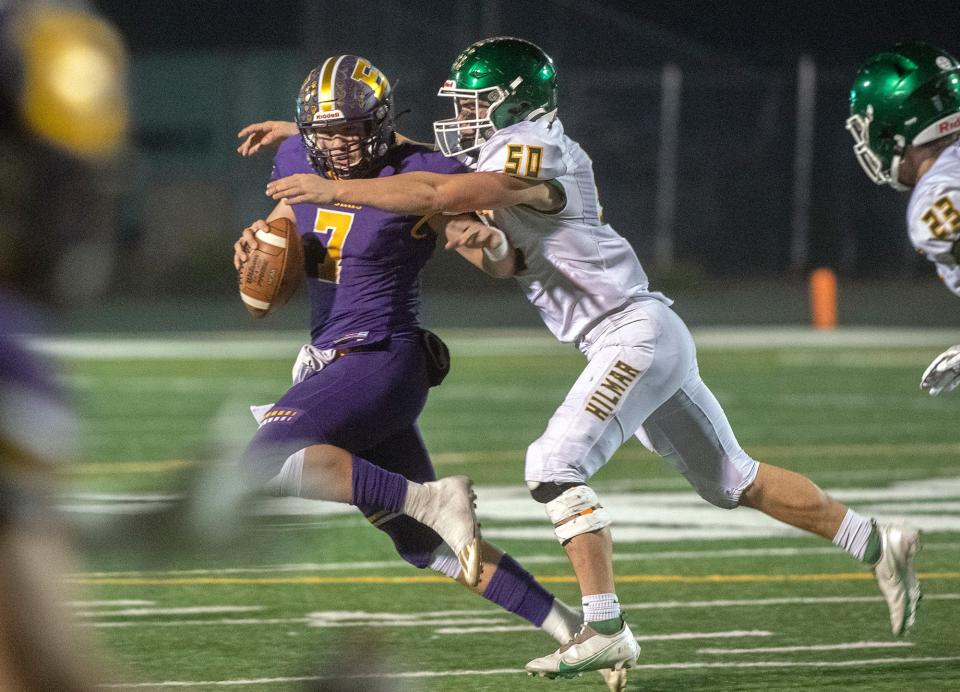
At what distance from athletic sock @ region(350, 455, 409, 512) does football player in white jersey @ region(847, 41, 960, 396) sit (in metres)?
1.58

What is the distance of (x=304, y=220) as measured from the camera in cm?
550

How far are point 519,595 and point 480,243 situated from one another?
3.29 ft

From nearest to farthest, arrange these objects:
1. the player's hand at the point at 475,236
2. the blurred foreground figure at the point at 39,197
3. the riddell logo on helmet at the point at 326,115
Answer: the blurred foreground figure at the point at 39,197 → the player's hand at the point at 475,236 → the riddell logo on helmet at the point at 326,115

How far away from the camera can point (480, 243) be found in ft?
16.9

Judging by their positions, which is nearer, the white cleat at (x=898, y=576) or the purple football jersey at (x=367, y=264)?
the purple football jersey at (x=367, y=264)

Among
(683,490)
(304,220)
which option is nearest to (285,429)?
(304,220)

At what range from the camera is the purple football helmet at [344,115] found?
5.29 meters

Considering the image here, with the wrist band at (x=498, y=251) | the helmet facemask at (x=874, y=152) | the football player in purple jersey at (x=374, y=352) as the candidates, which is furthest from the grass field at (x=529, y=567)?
the helmet facemask at (x=874, y=152)

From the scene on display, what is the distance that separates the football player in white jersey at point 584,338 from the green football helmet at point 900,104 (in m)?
0.77

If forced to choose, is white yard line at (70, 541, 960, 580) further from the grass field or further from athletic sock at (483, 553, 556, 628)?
athletic sock at (483, 553, 556, 628)

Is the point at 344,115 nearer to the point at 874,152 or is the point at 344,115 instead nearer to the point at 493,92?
the point at 493,92

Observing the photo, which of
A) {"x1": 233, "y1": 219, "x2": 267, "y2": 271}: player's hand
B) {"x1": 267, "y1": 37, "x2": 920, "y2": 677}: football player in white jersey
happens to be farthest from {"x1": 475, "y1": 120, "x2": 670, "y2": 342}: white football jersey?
{"x1": 233, "y1": 219, "x2": 267, "y2": 271}: player's hand

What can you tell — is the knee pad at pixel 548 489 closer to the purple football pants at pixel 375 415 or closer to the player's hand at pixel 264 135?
the purple football pants at pixel 375 415

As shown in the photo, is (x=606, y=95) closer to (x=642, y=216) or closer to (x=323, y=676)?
(x=642, y=216)
